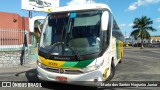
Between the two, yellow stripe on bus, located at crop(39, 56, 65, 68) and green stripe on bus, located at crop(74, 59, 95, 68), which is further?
yellow stripe on bus, located at crop(39, 56, 65, 68)

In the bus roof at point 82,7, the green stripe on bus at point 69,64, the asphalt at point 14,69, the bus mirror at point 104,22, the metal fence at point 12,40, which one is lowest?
the asphalt at point 14,69

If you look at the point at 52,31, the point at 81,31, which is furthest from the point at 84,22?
the point at 52,31

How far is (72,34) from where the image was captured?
27.1 feet

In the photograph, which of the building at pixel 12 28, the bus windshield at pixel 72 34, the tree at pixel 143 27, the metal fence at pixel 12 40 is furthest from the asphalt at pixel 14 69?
the tree at pixel 143 27

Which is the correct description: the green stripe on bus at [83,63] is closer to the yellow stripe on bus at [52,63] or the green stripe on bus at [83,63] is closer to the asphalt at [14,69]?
the yellow stripe on bus at [52,63]

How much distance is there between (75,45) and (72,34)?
1.58 feet

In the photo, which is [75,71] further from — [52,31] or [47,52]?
[52,31]

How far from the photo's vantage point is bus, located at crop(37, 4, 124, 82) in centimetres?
761

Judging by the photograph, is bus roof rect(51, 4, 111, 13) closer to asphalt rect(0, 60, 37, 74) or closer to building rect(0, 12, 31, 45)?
asphalt rect(0, 60, 37, 74)

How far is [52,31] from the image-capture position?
8562 millimetres

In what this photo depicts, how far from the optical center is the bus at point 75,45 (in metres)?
7.61

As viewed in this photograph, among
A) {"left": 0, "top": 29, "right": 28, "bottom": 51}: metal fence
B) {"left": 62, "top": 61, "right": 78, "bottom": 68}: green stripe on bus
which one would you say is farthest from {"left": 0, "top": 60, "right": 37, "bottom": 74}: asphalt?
{"left": 62, "top": 61, "right": 78, "bottom": 68}: green stripe on bus

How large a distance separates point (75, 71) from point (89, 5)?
2.60 metres

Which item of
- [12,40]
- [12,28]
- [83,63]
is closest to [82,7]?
[83,63]
